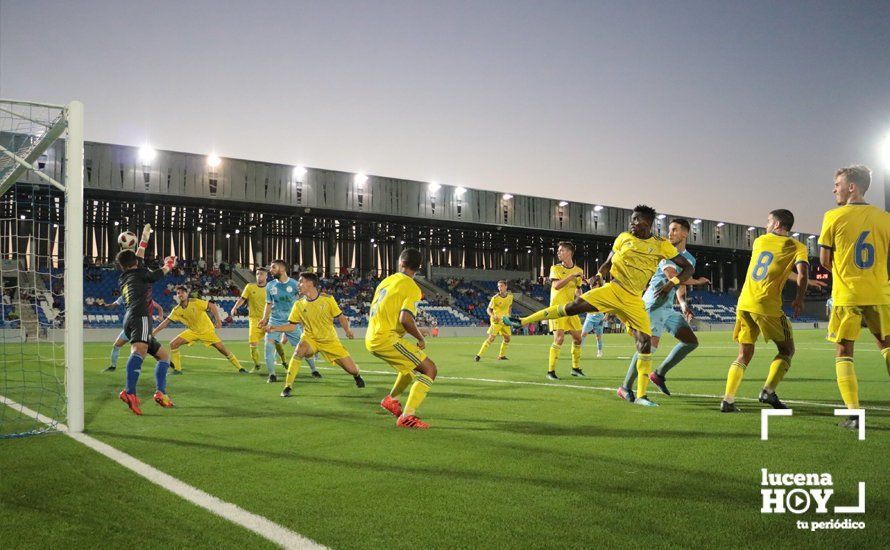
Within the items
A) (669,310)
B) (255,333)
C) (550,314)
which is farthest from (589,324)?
(550,314)

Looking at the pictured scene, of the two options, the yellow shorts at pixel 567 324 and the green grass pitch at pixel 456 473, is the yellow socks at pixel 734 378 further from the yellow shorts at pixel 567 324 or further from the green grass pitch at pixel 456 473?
the yellow shorts at pixel 567 324

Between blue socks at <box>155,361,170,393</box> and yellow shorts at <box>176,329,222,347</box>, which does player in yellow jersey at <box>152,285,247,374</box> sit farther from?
blue socks at <box>155,361,170,393</box>

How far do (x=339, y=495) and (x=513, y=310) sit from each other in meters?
48.2

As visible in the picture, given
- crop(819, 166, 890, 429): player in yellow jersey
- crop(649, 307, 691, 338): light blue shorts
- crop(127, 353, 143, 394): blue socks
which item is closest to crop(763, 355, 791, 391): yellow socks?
crop(819, 166, 890, 429): player in yellow jersey

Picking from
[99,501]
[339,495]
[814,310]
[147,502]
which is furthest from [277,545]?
[814,310]

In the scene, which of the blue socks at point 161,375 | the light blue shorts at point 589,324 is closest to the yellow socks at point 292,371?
the blue socks at point 161,375

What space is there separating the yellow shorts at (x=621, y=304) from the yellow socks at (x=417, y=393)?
2.36 metres

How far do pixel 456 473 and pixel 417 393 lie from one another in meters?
1.99

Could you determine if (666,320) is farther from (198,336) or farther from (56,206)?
(198,336)

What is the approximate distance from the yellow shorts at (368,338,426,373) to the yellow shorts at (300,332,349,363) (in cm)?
304

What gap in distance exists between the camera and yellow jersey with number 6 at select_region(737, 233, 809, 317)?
21.1ft

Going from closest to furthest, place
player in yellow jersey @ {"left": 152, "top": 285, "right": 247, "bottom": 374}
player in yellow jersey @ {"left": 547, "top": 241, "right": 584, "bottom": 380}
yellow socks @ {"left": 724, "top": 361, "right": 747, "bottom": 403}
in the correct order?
yellow socks @ {"left": 724, "top": 361, "right": 747, "bottom": 403} → player in yellow jersey @ {"left": 547, "top": 241, "right": 584, "bottom": 380} → player in yellow jersey @ {"left": 152, "top": 285, "right": 247, "bottom": 374}

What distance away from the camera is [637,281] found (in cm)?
760

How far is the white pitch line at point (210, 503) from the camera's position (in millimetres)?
3072
